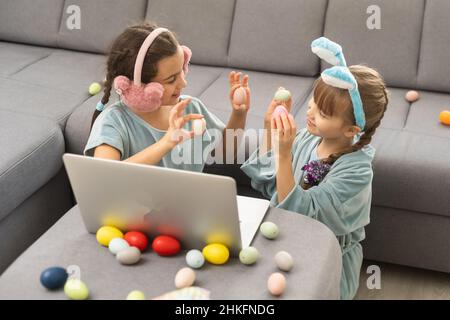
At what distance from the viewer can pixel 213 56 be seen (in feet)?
8.78

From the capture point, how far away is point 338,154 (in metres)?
1.78

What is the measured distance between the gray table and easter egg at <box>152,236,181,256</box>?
0.04ft

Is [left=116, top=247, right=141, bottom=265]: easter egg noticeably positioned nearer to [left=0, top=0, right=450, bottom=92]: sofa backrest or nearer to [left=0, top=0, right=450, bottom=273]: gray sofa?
[left=0, top=0, right=450, bottom=273]: gray sofa

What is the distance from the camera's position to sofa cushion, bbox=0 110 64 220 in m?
1.98

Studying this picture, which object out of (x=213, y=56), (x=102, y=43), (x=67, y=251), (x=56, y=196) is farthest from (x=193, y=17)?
(x=67, y=251)

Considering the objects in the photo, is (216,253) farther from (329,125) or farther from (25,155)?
(25,155)

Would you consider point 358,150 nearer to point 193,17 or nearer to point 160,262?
point 160,262

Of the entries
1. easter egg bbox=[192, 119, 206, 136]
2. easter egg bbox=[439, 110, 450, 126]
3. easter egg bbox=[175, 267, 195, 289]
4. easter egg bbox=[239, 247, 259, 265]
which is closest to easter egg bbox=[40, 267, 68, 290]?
easter egg bbox=[175, 267, 195, 289]

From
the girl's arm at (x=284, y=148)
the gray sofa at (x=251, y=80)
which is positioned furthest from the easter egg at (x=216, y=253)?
the gray sofa at (x=251, y=80)

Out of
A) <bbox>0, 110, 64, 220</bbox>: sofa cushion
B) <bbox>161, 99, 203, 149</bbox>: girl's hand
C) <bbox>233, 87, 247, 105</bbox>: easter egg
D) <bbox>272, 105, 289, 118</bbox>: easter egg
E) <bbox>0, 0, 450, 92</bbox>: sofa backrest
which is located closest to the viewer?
<bbox>161, 99, 203, 149</bbox>: girl's hand

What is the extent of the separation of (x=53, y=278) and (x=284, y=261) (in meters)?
0.48

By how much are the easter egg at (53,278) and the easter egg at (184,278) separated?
0.78 feet

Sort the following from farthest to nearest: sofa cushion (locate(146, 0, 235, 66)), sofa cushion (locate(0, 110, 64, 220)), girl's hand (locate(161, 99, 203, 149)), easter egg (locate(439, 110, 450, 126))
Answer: sofa cushion (locate(146, 0, 235, 66)), easter egg (locate(439, 110, 450, 126)), sofa cushion (locate(0, 110, 64, 220)), girl's hand (locate(161, 99, 203, 149))

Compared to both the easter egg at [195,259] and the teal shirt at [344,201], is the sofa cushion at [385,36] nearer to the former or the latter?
the teal shirt at [344,201]
